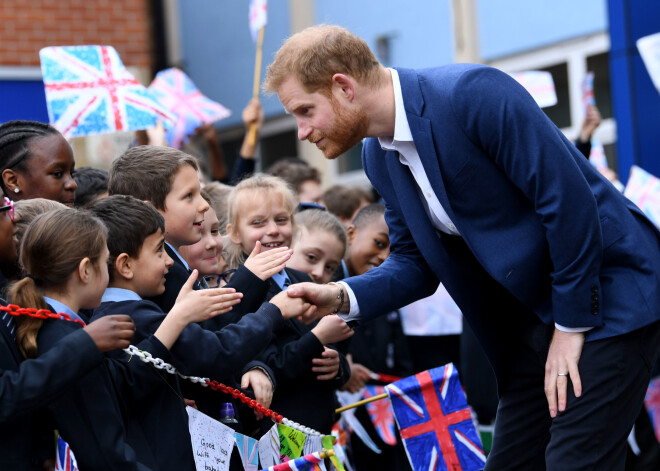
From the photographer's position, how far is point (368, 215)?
19.6 ft

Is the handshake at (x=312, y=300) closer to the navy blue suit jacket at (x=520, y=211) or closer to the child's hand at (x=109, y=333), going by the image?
the navy blue suit jacket at (x=520, y=211)

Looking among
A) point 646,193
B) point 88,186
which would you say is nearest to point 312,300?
point 88,186

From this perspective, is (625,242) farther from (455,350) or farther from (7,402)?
(455,350)

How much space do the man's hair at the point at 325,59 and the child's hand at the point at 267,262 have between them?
0.66 m

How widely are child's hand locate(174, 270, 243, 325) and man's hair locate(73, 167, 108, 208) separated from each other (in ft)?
5.14

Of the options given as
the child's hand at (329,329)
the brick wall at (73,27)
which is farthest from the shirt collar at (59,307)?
the brick wall at (73,27)

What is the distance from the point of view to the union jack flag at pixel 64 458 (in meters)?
3.06

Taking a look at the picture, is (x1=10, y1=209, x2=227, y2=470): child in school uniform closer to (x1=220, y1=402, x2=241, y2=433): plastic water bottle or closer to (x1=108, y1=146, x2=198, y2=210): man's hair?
(x1=220, y1=402, x2=241, y2=433): plastic water bottle

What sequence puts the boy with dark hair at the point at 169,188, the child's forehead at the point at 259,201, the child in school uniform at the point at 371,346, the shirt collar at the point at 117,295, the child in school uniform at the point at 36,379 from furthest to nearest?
1. the child in school uniform at the point at 371,346
2. the child's forehead at the point at 259,201
3. the boy with dark hair at the point at 169,188
4. the shirt collar at the point at 117,295
5. the child in school uniform at the point at 36,379

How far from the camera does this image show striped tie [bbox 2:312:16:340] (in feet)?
10.2

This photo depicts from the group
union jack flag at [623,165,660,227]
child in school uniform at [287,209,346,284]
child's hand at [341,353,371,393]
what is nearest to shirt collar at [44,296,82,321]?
child in school uniform at [287,209,346,284]

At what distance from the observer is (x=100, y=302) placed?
342cm

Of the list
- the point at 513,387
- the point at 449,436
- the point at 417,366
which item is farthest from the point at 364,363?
the point at 513,387

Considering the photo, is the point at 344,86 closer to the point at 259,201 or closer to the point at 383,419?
the point at 259,201
